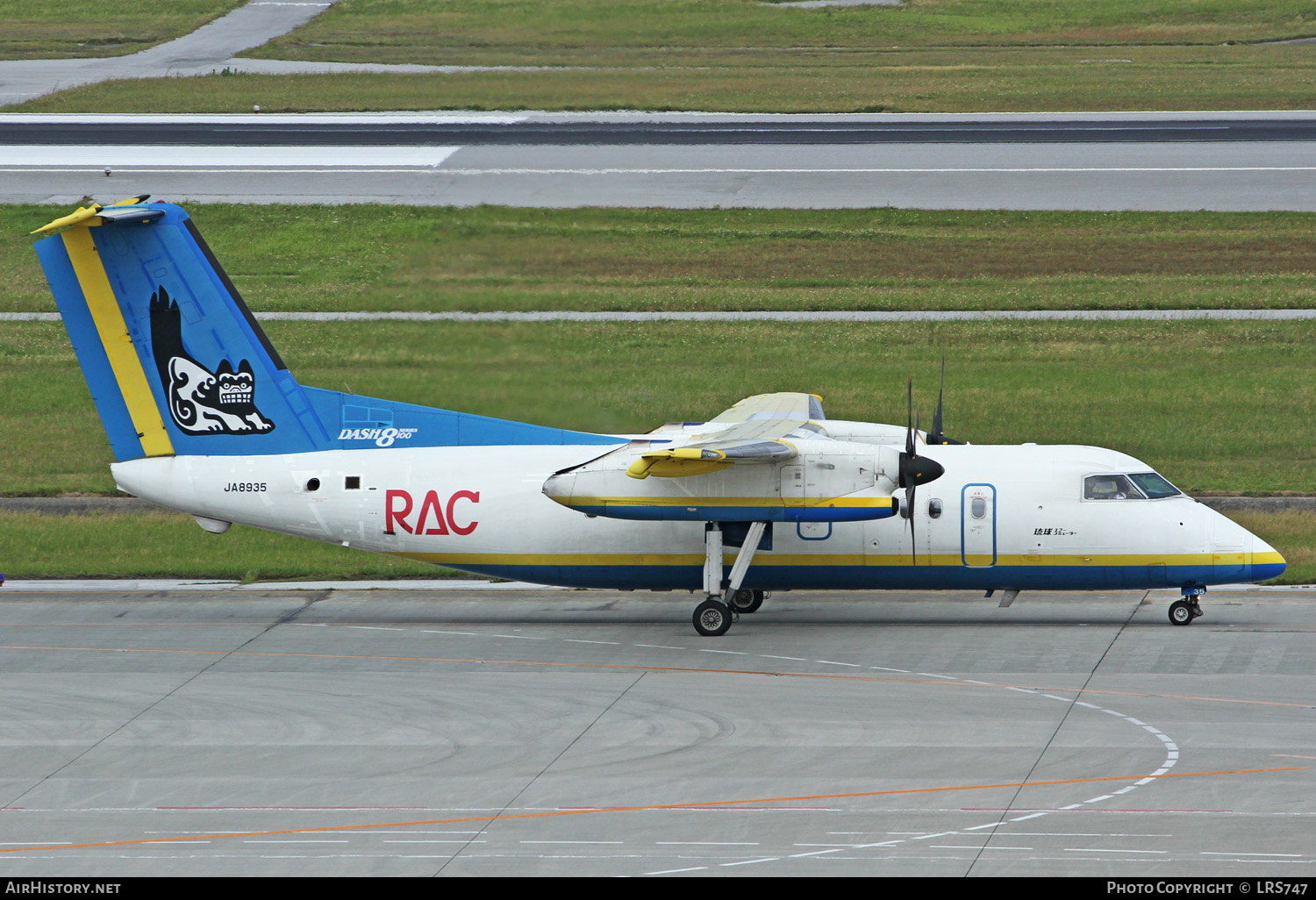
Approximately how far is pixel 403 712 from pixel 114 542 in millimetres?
12949

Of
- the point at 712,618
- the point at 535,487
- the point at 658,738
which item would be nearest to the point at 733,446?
the point at 712,618

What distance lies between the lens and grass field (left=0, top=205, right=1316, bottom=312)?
46031 millimetres

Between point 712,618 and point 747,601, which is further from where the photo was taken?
point 747,601

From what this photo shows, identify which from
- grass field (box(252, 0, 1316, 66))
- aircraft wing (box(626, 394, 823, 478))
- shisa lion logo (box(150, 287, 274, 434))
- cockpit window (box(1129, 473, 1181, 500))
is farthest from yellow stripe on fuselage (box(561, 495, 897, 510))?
grass field (box(252, 0, 1316, 66))

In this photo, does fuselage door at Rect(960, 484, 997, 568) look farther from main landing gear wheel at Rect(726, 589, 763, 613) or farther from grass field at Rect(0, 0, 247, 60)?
grass field at Rect(0, 0, 247, 60)

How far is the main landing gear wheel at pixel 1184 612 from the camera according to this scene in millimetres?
23625

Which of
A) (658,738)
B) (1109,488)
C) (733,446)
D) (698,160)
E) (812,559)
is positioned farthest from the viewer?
(698,160)

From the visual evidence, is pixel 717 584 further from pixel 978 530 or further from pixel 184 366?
pixel 184 366

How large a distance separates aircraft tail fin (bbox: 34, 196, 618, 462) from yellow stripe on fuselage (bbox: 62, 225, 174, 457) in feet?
0.07

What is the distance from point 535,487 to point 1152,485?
9986 millimetres

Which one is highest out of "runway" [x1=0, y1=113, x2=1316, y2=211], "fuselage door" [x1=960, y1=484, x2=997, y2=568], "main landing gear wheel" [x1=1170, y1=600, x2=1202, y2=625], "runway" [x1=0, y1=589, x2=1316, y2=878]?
"runway" [x1=0, y1=113, x2=1316, y2=211]

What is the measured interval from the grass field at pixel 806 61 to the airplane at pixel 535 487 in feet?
49.3

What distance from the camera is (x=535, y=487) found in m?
24.3
